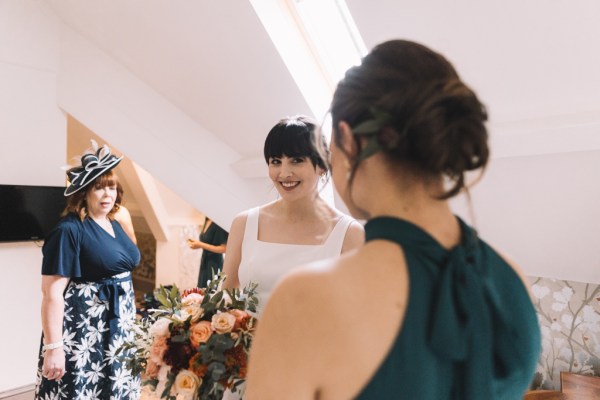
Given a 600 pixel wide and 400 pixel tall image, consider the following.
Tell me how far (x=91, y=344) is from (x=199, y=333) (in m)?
1.33

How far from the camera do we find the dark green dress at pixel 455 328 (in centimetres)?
56

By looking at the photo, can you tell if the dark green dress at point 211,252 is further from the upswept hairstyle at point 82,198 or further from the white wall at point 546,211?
the white wall at point 546,211

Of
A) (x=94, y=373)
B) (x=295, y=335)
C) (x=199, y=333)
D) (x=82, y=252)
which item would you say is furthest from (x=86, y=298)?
(x=295, y=335)

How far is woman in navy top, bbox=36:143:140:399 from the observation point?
2.04 m

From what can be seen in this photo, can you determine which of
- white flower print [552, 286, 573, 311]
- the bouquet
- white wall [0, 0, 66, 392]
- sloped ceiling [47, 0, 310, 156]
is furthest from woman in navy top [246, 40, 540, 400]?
white wall [0, 0, 66, 392]

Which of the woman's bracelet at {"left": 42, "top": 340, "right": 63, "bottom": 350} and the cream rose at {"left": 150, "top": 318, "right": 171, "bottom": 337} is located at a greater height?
the cream rose at {"left": 150, "top": 318, "right": 171, "bottom": 337}

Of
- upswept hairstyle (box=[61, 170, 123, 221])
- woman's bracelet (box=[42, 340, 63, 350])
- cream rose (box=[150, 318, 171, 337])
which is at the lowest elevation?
woman's bracelet (box=[42, 340, 63, 350])

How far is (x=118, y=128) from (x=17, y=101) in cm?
93

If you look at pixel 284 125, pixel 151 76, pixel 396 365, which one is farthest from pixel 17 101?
pixel 396 365

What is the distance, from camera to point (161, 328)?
1134mm

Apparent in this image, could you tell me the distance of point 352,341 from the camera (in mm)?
542

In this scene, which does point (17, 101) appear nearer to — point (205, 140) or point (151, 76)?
point (151, 76)

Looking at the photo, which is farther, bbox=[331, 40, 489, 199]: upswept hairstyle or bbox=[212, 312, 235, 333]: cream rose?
bbox=[212, 312, 235, 333]: cream rose

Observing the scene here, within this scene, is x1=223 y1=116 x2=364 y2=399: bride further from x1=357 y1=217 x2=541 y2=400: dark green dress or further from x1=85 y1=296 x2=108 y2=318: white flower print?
x1=357 y1=217 x2=541 y2=400: dark green dress
